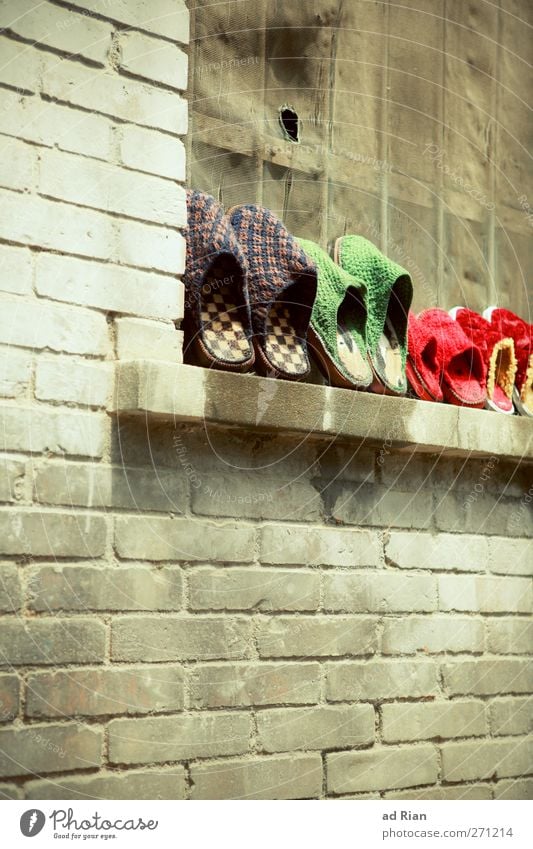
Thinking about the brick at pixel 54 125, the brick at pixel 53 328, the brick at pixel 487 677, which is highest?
the brick at pixel 54 125

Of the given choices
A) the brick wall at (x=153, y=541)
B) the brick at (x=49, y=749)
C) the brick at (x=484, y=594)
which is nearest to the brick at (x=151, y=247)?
the brick wall at (x=153, y=541)

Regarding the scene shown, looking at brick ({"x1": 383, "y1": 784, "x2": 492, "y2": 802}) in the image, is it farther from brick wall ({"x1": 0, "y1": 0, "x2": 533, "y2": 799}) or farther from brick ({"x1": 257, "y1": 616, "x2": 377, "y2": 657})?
brick ({"x1": 257, "y1": 616, "x2": 377, "y2": 657})

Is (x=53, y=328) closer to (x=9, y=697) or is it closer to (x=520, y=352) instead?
(x=9, y=697)

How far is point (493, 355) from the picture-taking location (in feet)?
7.95

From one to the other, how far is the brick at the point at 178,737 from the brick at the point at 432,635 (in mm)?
380

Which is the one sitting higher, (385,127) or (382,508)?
(385,127)

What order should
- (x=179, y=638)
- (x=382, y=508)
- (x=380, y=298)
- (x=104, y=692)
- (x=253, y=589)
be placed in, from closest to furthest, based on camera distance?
(x=104, y=692) < (x=179, y=638) < (x=253, y=589) < (x=382, y=508) < (x=380, y=298)

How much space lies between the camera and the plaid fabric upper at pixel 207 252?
74.3 inches

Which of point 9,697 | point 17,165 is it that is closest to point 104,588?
point 9,697

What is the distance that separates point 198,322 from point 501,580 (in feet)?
3.06

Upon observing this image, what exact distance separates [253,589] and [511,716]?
758 millimetres

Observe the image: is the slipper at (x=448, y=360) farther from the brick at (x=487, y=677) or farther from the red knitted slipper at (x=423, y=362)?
the brick at (x=487, y=677)

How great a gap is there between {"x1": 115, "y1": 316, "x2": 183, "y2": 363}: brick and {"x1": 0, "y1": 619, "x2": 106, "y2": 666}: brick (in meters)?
0.45

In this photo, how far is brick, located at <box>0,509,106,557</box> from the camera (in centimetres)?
159
